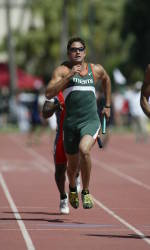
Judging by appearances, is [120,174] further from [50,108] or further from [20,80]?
[20,80]

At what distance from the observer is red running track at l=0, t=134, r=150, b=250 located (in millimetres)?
10828

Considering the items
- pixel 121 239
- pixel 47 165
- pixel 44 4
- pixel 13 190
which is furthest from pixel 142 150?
pixel 44 4

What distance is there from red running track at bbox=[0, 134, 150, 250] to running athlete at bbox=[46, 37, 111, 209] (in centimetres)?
59

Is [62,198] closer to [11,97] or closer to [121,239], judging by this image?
[121,239]

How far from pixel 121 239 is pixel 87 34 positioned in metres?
62.9

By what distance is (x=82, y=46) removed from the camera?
1255 centimetres

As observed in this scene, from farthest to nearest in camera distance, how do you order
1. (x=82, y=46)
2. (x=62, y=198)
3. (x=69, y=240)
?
(x=62, y=198)
(x=82, y=46)
(x=69, y=240)

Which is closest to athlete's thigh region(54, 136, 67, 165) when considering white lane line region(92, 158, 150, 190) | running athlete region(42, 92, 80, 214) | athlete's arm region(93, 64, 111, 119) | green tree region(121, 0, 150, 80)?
running athlete region(42, 92, 80, 214)

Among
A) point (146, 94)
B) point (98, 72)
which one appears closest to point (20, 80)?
point (98, 72)

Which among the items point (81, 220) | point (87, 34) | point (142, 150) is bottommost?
point (87, 34)

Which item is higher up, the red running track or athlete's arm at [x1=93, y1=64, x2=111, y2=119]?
athlete's arm at [x1=93, y1=64, x2=111, y2=119]

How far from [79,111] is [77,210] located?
176 cm

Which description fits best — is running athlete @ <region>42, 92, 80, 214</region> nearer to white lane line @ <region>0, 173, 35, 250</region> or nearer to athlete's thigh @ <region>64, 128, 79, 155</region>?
Answer: athlete's thigh @ <region>64, 128, 79, 155</region>

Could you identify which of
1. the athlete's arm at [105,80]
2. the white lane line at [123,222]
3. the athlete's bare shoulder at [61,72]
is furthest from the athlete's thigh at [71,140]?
the white lane line at [123,222]
